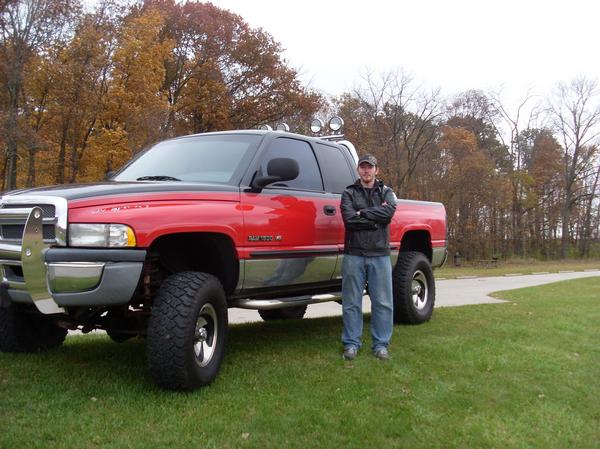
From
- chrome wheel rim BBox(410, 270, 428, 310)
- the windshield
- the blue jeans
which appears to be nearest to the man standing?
the blue jeans

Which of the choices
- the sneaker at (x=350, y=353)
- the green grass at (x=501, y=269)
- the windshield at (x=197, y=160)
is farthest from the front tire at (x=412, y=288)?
the green grass at (x=501, y=269)

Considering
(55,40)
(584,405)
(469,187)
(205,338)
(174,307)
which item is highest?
(55,40)

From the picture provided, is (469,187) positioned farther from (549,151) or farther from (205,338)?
(205,338)

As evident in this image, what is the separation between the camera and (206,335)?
184 inches

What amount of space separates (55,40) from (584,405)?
22568 millimetres

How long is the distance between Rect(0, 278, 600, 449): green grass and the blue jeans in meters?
0.23

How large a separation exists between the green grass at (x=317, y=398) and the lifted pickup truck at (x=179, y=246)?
1.24 feet

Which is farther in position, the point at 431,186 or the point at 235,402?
the point at 431,186

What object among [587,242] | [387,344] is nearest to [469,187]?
[587,242]

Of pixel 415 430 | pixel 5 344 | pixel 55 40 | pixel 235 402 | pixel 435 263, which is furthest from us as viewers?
pixel 55 40

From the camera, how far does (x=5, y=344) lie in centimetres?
535

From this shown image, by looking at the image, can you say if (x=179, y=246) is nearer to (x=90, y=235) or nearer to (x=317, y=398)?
(x=90, y=235)

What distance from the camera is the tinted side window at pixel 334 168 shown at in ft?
20.7

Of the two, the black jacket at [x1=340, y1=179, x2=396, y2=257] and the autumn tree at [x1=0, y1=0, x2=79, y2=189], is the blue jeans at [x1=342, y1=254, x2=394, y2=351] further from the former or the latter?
the autumn tree at [x1=0, y1=0, x2=79, y2=189]
